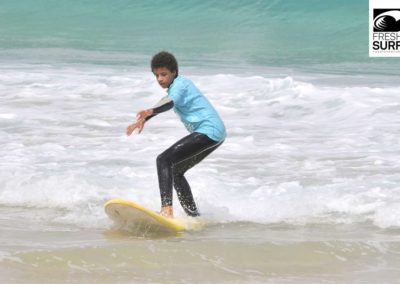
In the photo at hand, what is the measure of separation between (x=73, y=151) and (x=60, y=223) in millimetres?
2882

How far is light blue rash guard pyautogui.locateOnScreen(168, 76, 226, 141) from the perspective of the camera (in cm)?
625

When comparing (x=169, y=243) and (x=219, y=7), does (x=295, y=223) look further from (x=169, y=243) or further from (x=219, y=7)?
(x=219, y=7)

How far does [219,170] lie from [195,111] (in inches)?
92.5

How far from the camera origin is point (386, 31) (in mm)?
21609

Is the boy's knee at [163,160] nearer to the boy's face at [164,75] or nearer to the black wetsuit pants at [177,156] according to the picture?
the black wetsuit pants at [177,156]

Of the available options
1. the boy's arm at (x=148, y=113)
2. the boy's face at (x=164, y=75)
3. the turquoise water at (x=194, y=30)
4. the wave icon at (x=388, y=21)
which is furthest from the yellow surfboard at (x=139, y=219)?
the wave icon at (x=388, y=21)

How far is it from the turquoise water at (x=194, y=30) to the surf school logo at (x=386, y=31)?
387 mm

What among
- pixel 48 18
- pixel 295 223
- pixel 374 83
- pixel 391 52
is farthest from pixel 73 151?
pixel 48 18

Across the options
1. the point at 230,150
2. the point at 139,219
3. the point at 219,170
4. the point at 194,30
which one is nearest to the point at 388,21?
the point at 194,30

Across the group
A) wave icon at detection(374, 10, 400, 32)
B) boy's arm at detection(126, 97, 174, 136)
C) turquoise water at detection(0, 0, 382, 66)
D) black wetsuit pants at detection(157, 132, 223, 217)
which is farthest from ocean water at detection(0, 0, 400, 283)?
wave icon at detection(374, 10, 400, 32)

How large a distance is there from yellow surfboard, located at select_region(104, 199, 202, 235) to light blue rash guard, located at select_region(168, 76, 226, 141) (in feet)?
2.24

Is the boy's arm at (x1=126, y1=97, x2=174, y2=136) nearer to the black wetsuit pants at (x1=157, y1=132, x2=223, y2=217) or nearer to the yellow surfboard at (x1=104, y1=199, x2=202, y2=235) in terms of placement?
the black wetsuit pants at (x1=157, y1=132, x2=223, y2=217)

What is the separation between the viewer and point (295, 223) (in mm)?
6797

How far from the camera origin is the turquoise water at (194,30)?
21688mm
